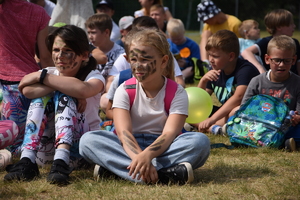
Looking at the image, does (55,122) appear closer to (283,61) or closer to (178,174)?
(178,174)

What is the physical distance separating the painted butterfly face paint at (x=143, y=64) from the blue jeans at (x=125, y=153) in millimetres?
517

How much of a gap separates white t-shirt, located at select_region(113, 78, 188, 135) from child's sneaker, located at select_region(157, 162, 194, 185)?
1.15ft

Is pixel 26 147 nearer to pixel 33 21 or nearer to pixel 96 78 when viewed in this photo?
pixel 96 78

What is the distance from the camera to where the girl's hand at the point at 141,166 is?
302 cm

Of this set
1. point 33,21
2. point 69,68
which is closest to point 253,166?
point 69,68

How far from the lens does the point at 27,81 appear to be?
11.7 feet

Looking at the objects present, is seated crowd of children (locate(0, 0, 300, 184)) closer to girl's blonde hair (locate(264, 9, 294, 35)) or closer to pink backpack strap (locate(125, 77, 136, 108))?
pink backpack strap (locate(125, 77, 136, 108))

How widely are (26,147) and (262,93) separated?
95.2 inches

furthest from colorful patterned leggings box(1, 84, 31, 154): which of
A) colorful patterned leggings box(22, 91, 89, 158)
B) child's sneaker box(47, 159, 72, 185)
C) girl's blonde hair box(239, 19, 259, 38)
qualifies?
girl's blonde hair box(239, 19, 259, 38)

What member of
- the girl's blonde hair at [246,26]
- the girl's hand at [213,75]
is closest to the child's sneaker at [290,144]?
the girl's hand at [213,75]

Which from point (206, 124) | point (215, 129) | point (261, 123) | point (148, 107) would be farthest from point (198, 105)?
point (148, 107)

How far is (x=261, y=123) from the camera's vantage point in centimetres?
434

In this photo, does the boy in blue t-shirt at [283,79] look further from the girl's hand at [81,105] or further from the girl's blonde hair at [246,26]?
the girl's blonde hair at [246,26]

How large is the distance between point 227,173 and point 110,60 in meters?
2.95
